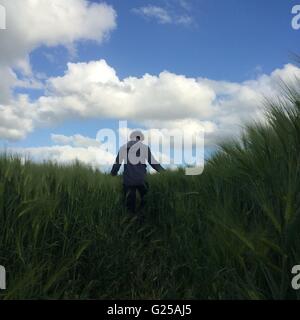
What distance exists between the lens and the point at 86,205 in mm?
3850

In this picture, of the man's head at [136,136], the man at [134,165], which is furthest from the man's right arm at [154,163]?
the man's head at [136,136]

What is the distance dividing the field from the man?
1.24 m

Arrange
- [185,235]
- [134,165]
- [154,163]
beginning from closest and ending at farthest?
1. [185,235]
2. [134,165]
3. [154,163]

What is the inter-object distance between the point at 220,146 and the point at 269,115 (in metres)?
0.98

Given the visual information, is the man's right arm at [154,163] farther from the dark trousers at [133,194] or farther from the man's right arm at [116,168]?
the man's right arm at [116,168]

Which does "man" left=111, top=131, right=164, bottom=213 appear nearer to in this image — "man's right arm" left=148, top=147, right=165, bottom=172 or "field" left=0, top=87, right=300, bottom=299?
"man's right arm" left=148, top=147, right=165, bottom=172

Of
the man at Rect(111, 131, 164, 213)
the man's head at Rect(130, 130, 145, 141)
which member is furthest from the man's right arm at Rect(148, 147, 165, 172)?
the man's head at Rect(130, 130, 145, 141)

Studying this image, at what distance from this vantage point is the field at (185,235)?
182 centimetres

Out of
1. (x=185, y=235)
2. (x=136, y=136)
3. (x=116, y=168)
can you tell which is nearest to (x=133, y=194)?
(x=116, y=168)

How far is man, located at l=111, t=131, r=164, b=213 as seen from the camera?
6004mm

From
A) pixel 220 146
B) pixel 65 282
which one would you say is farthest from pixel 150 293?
pixel 220 146

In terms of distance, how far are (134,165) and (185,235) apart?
3019 millimetres

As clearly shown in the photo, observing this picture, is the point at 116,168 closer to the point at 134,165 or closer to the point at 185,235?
the point at 134,165

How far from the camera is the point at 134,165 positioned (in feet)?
19.9
